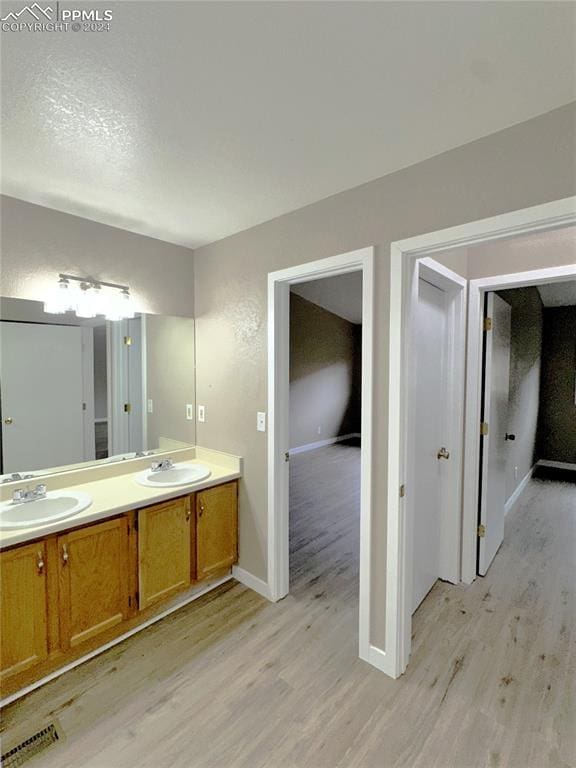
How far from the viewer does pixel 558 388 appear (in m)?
5.55

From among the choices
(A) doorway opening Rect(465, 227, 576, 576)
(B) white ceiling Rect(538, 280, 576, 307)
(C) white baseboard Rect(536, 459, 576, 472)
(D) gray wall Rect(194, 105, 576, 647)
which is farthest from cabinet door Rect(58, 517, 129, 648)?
(C) white baseboard Rect(536, 459, 576, 472)

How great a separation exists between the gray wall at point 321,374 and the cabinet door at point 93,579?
465 centimetres

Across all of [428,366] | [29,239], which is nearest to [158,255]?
[29,239]

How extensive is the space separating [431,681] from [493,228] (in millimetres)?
2037

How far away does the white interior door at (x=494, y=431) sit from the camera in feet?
8.28

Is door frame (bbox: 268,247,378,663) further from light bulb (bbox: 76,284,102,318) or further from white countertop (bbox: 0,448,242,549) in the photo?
light bulb (bbox: 76,284,102,318)

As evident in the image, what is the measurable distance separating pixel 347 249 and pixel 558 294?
442cm

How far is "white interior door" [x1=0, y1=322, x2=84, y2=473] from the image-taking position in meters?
2.04

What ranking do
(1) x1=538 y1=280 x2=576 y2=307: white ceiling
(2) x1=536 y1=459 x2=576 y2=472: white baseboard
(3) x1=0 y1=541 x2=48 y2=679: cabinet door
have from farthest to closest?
1. (2) x1=536 y1=459 x2=576 y2=472: white baseboard
2. (1) x1=538 y1=280 x2=576 y2=307: white ceiling
3. (3) x1=0 y1=541 x2=48 y2=679: cabinet door

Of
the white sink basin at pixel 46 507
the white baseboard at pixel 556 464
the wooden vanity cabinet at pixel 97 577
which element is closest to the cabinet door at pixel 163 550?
the wooden vanity cabinet at pixel 97 577

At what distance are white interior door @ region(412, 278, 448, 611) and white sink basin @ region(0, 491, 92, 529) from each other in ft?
5.89

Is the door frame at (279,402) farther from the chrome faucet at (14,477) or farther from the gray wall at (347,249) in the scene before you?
the chrome faucet at (14,477)

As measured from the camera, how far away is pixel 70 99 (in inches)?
48.7

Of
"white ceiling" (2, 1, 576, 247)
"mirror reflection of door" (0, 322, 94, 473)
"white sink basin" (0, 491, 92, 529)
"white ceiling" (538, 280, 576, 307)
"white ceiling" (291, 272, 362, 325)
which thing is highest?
"white ceiling" (291, 272, 362, 325)
